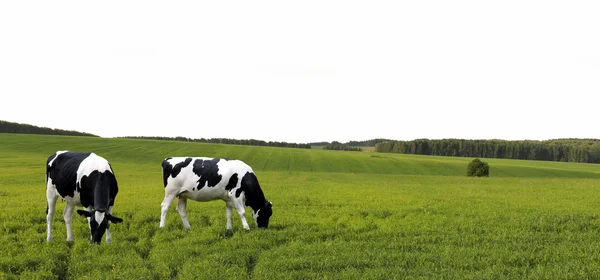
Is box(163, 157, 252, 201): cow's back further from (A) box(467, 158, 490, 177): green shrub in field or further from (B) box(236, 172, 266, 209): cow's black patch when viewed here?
(A) box(467, 158, 490, 177): green shrub in field

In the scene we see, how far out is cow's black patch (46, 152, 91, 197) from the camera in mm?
9805

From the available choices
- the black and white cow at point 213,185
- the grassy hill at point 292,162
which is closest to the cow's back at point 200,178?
the black and white cow at point 213,185

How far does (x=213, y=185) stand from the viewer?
37.4 ft

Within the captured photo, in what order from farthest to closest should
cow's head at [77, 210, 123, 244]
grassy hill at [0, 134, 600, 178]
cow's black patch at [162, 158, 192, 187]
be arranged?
grassy hill at [0, 134, 600, 178] → cow's black patch at [162, 158, 192, 187] → cow's head at [77, 210, 123, 244]

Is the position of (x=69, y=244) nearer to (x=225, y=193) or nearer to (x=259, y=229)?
(x=225, y=193)

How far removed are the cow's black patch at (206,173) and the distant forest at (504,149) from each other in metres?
140

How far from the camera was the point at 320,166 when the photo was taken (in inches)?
2736

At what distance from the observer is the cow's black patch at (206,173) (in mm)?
11422

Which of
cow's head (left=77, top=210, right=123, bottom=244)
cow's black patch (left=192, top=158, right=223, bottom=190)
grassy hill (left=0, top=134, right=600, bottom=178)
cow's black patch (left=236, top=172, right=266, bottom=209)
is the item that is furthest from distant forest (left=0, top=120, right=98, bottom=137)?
cow's black patch (left=236, top=172, right=266, bottom=209)

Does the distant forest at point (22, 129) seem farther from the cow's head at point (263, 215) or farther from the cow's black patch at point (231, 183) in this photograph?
the cow's head at point (263, 215)

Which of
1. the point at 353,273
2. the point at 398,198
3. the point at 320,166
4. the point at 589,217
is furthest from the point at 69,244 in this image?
the point at 320,166

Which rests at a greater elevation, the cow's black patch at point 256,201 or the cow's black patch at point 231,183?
the cow's black patch at point 231,183

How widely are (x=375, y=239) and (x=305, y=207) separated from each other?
656cm

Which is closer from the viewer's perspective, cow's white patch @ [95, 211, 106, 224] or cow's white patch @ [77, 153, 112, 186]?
cow's white patch @ [95, 211, 106, 224]
